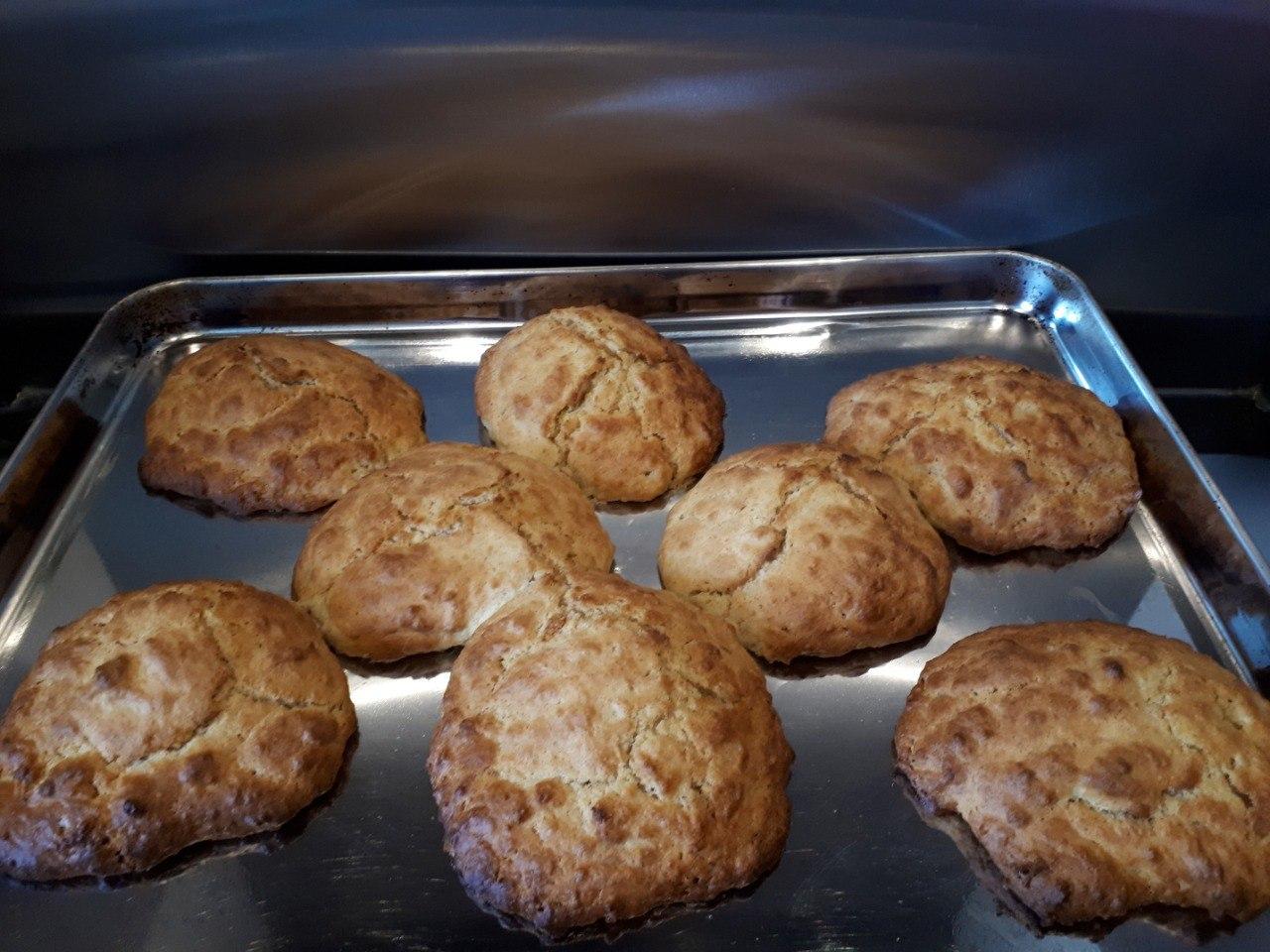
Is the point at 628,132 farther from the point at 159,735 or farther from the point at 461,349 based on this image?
the point at 159,735

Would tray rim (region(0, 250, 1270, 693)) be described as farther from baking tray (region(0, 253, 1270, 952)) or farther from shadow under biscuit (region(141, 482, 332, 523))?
shadow under biscuit (region(141, 482, 332, 523))

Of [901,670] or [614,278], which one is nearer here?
[901,670]

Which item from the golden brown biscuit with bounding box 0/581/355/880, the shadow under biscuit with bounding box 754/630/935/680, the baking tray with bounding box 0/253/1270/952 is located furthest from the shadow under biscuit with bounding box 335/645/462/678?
the shadow under biscuit with bounding box 754/630/935/680

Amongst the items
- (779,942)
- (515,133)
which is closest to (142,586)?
(515,133)

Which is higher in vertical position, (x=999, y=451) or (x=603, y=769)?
(x=999, y=451)

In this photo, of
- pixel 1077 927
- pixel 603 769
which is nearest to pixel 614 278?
pixel 603 769

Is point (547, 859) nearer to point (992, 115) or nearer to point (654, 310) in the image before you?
point (654, 310)

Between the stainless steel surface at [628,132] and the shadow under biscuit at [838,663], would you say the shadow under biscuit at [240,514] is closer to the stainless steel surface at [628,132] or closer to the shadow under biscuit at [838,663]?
the stainless steel surface at [628,132]

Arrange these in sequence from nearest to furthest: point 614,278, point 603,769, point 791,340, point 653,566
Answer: point 603,769 → point 653,566 → point 614,278 → point 791,340

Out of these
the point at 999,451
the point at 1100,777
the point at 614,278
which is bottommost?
the point at 1100,777
